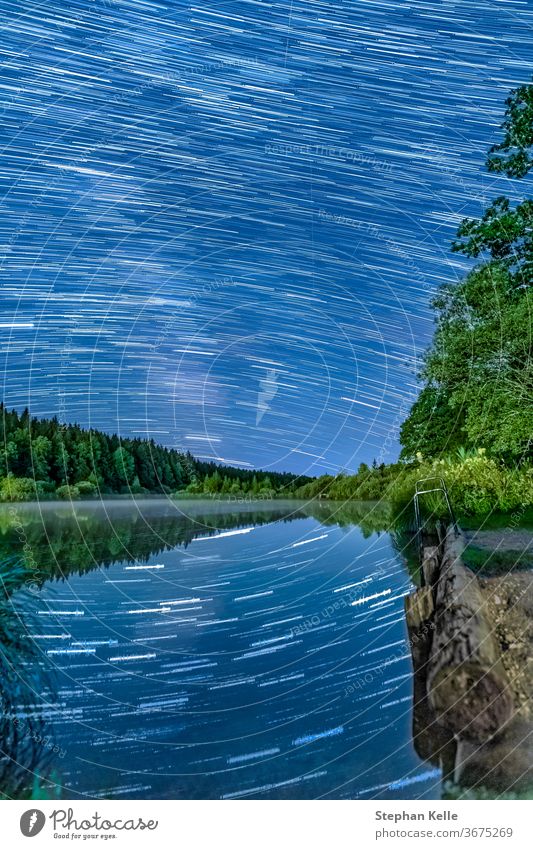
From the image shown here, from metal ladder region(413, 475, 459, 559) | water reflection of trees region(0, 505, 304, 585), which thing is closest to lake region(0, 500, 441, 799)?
water reflection of trees region(0, 505, 304, 585)

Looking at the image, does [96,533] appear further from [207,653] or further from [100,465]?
[207,653]

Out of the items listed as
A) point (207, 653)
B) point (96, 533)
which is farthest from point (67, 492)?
point (207, 653)

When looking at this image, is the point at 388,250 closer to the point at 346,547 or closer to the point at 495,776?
the point at 346,547

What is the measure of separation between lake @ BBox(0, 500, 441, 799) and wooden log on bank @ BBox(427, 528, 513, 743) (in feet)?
1.21

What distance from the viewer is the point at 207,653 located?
516cm

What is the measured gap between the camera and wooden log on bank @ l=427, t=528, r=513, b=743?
430 cm

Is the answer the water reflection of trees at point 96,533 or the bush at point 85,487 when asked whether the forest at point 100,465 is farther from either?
the water reflection of trees at point 96,533

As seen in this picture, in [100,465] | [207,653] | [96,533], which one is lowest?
[207,653]

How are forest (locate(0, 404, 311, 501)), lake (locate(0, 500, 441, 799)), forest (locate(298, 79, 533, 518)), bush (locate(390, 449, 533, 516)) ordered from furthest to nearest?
bush (locate(390, 449, 533, 516)), forest (locate(298, 79, 533, 518)), forest (locate(0, 404, 311, 501)), lake (locate(0, 500, 441, 799))

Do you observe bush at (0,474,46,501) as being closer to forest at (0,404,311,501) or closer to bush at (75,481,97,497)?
forest at (0,404,311,501)

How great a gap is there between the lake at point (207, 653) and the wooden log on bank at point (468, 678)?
1.21 ft

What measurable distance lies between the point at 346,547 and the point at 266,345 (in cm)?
208

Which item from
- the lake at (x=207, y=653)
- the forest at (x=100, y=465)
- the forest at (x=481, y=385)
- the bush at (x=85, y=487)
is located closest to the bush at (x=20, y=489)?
the forest at (x=100, y=465)

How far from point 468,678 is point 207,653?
212 cm
